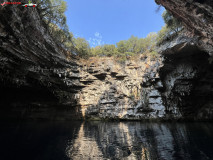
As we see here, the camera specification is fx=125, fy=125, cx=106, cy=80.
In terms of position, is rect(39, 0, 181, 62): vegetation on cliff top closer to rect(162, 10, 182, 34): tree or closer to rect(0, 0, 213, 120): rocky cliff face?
rect(162, 10, 182, 34): tree

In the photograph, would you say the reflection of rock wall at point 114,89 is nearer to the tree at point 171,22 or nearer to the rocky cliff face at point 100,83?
the rocky cliff face at point 100,83

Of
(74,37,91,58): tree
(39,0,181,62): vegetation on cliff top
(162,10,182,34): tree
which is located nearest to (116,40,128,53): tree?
(39,0,181,62): vegetation on cliff top

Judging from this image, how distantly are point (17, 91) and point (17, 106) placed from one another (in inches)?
123

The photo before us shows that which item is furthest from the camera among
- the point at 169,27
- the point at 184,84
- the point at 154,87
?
the point at 154,87

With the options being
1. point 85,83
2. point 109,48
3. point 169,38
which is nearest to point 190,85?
point 169,38

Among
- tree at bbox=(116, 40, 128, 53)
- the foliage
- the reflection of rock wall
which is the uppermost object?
tree at bbox=(116, 40, 128, 53)

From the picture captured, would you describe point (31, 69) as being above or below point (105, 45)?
below

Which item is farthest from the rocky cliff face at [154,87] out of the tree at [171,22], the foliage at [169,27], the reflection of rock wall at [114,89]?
the tree at [171,22]

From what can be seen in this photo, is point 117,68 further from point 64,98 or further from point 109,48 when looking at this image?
point 64,98

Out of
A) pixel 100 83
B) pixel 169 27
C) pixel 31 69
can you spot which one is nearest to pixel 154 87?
pixel 169 27

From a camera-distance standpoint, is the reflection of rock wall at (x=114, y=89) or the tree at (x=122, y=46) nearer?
the reflection of rock wall at (x=114, y=89)

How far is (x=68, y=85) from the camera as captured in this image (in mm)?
21266

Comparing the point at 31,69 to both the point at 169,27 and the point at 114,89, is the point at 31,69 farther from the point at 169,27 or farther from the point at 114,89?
the point at 169,27

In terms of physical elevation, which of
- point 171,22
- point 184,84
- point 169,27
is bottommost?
point 184,84
